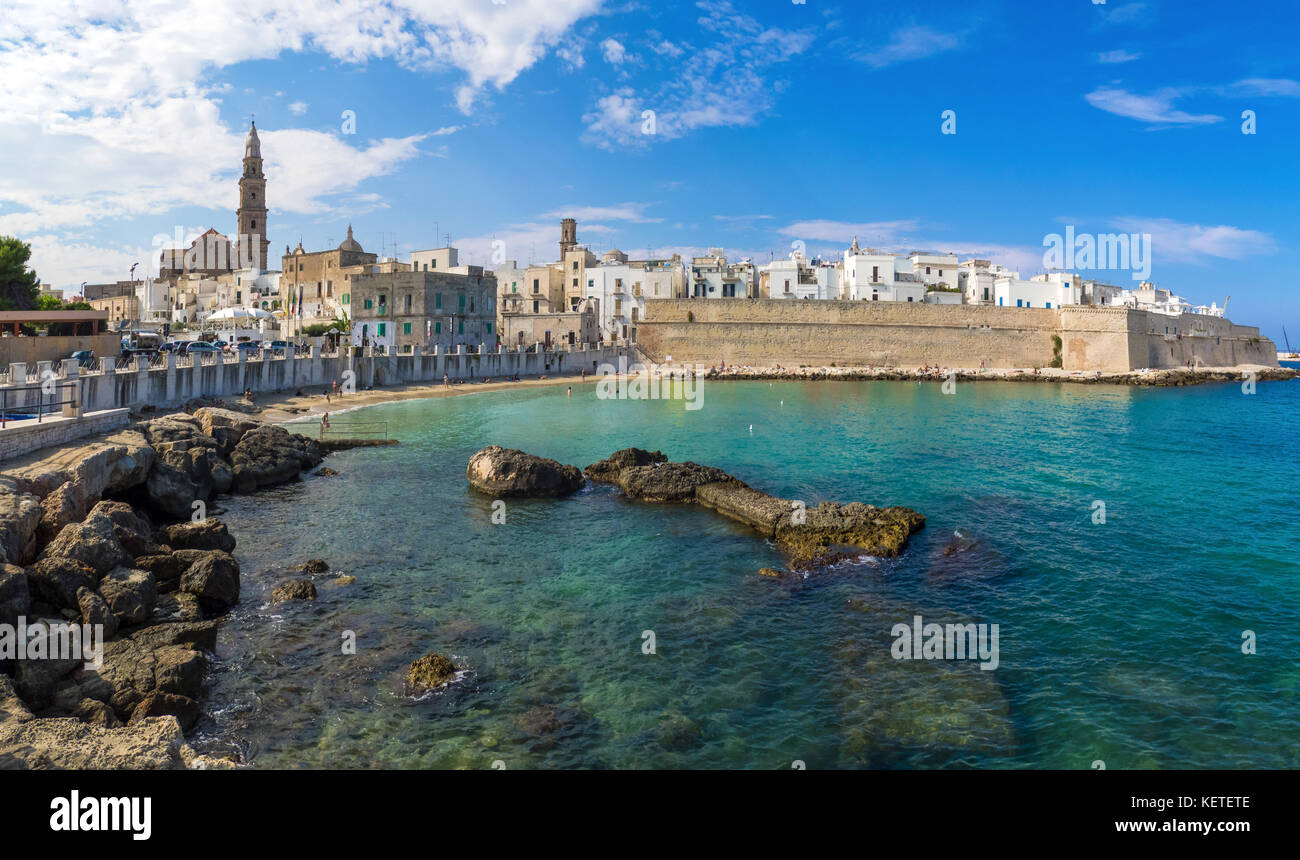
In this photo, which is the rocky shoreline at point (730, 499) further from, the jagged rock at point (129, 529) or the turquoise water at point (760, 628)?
the jagged rock at point (129, 529)

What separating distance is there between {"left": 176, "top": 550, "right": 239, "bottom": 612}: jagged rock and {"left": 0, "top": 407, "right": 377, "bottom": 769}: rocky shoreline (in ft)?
0.06

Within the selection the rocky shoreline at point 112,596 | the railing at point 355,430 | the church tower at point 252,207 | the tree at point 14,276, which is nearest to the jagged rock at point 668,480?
the rocky shoreline at point 112,596

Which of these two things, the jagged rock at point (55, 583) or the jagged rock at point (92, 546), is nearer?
the jagged rock at point (55, 583)

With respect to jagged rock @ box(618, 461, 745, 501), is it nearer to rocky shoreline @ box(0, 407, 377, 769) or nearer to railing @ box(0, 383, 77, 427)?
rocky shoreline @ box(0, 407, 377, 769)

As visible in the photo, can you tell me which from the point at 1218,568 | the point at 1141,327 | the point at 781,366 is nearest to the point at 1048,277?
the point at 1141,327

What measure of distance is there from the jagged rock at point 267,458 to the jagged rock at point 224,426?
0.76 feet

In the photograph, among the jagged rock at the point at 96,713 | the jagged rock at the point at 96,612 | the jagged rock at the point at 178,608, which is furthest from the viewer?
the jagged rock at the point at 178,608

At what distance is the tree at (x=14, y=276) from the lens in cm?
4344

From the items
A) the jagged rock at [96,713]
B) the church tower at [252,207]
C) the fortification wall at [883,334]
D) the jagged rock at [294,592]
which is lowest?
the jagged rock at [96,713]

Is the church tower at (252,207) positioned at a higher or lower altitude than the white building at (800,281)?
higher

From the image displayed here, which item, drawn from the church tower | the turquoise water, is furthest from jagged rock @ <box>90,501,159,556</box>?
the church tower

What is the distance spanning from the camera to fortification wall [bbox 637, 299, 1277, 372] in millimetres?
72625

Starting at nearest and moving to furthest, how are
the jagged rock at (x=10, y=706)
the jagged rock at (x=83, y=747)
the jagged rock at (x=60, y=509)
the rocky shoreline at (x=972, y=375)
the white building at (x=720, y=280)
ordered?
1. the jagged rock at (x=83, y=747)
2. the jagged rock at (x=10, y=706)
3. the jagged rock at (x=60, y=509)
4. the rocky shoreline at (x=972, y=375)
5. the white building at (x=720, y=280)
